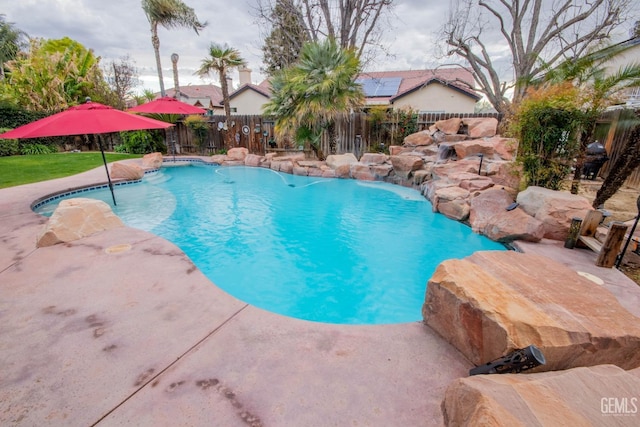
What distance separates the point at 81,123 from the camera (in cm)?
500

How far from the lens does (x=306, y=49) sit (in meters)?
10.7

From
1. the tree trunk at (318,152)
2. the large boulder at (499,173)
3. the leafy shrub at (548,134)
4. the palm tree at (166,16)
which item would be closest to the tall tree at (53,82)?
the palm tree at (166,16)

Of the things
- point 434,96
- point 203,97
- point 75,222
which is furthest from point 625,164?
point 203,97

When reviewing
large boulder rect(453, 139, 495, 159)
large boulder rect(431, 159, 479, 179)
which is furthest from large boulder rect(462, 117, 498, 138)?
large boulder rect(431, 159, 479, 179)

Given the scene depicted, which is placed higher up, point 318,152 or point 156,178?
point 318,152

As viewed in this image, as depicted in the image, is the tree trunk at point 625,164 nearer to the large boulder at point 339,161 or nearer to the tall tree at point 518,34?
the large boulder at point 339,161

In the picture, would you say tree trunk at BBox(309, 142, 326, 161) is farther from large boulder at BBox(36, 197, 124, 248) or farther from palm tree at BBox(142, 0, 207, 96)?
palm tree at BBox(142, 0, 207, 96)

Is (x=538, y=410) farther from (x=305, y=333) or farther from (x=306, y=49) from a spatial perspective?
(x=306, y=49)

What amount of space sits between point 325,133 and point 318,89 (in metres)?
2.09

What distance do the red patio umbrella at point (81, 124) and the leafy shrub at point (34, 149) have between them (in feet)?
36.9

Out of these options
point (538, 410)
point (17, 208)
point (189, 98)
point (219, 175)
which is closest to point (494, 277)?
point (538, 410)

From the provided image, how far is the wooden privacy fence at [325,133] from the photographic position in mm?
11922

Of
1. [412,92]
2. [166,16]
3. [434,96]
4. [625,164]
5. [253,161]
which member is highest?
[166,16]

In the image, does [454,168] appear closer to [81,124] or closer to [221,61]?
[81,124]
